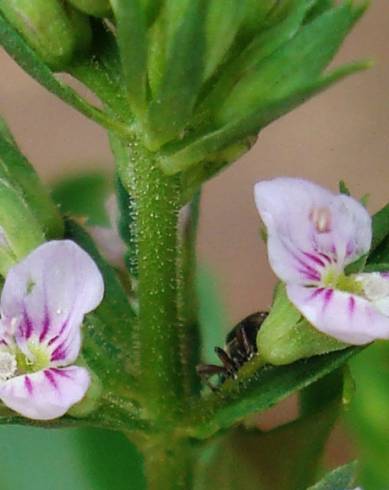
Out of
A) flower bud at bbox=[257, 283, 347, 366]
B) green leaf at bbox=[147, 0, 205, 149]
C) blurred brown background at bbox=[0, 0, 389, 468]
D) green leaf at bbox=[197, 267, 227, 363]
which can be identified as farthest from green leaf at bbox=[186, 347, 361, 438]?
blurred brown background at bbox=[0, 0, 389, 468]

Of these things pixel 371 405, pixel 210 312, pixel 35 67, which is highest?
pixel 35 67

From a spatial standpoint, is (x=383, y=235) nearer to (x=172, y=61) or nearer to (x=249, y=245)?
(x=172, y=61)

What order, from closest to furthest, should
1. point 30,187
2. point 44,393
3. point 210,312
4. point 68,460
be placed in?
point 44,393
point 30,187
point 68,460
point 210,312

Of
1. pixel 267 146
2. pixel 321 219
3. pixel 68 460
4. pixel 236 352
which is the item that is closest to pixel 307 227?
pixel 321 219

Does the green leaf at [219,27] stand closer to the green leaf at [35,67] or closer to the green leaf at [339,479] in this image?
the green leaf at [35,67]

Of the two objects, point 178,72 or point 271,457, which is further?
point 271,457

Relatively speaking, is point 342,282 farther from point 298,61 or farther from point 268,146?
point 268,146
